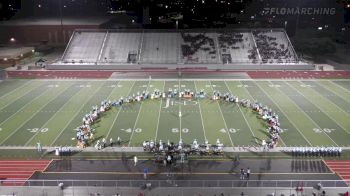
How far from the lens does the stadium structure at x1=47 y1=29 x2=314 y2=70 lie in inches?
1864

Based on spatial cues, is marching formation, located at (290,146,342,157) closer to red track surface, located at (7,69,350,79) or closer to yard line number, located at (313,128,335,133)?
yard line number, located at (313,128,335,133)

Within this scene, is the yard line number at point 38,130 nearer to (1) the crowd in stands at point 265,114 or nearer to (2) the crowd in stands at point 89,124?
(2) the crowd in stands at point 89,124

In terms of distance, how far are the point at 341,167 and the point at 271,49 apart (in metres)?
34.3

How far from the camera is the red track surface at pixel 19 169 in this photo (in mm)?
18312

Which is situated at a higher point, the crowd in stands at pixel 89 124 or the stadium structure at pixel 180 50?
the stadium structure at pixel 180 50

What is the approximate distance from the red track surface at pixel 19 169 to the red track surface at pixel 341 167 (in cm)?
1462

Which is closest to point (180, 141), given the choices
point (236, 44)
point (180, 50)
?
point (180, 50)

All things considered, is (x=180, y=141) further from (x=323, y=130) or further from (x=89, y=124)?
(x=323, y=130)

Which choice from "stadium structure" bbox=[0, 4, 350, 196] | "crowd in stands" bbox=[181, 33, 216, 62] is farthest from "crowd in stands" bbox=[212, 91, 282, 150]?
"crowd in stands" bbox=[181, 33, 216, 62]

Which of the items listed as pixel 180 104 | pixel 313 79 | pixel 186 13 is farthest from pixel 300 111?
pixel 186 13

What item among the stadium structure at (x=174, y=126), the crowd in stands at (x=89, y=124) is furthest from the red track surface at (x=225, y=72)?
the crowd in stands at (x=89, y=124)

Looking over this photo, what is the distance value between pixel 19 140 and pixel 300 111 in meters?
19.5

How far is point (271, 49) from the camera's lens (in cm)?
Result: 5191

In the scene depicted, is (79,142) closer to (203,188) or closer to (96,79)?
(203,188)
